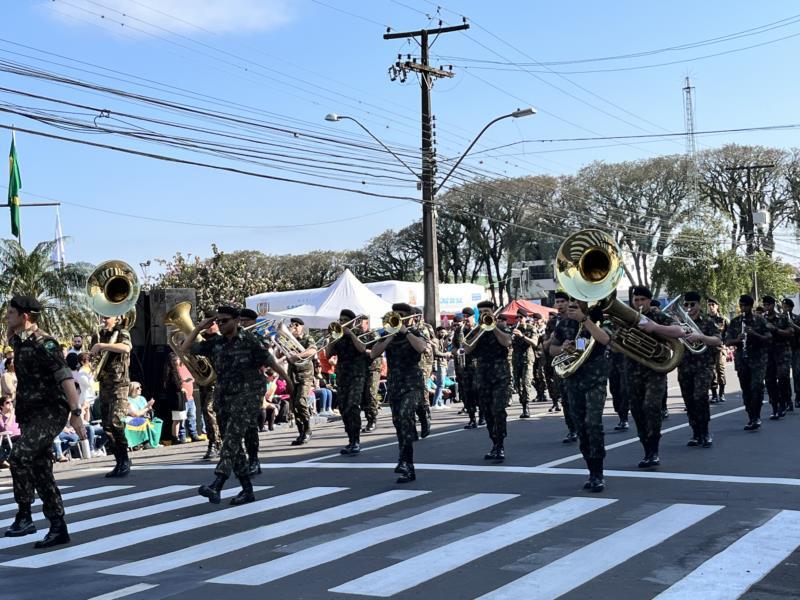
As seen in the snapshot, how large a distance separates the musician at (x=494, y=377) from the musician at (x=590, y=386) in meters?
2.03

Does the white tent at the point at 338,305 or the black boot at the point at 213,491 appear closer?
the black boot at the point at 213,491

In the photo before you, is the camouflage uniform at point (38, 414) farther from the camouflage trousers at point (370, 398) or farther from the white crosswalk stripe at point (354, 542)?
the camouflage trousers at point (370, 398)

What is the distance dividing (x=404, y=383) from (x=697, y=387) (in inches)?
166

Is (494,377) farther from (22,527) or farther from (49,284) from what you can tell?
(49,284)

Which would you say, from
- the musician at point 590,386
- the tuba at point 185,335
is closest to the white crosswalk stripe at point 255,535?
the musician at point 590,386

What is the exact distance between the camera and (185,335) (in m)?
13.7

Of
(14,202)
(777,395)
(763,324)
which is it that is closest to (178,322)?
(763,324)

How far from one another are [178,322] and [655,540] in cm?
748

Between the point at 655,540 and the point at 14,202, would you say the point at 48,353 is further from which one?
the point at 14,202

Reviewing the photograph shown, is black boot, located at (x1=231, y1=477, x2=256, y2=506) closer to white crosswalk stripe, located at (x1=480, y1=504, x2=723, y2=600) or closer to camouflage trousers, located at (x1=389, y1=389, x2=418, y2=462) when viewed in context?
camouflage trousers, located at (x1=389, y1=389, x2=418, y2=462)

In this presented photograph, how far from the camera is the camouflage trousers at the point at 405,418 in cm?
1116

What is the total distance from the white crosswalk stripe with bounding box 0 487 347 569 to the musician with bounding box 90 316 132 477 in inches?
127

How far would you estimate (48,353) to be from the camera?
8.35 meters

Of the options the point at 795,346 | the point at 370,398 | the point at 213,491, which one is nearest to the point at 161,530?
the point at 213,491
